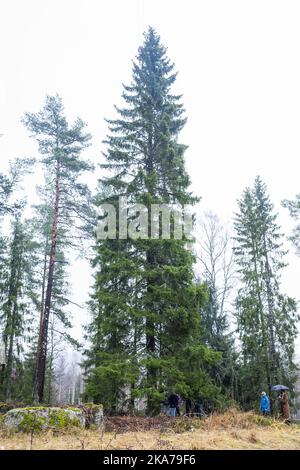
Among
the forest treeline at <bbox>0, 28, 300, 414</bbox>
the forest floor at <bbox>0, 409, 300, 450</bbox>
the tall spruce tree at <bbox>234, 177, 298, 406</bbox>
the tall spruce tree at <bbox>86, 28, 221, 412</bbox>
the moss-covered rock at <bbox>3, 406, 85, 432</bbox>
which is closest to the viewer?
the forest floor at <bbox>0, 409, 300, 450</bbox>

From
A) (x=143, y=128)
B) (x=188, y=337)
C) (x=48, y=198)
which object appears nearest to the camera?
(x=188, y=337)

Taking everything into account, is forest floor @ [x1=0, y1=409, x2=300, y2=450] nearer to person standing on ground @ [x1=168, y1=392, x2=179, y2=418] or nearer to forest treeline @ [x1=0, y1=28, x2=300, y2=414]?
forest treeline @ [x1=0, y1=28, x2=300, y2=414]

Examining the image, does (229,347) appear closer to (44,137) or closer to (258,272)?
(258,272)

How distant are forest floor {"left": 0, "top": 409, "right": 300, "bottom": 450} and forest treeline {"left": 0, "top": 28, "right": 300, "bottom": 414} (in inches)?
59.2

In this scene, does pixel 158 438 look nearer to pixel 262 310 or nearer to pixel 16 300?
pixel 262 310

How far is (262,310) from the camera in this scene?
64.6ft

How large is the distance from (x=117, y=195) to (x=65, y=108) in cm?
732

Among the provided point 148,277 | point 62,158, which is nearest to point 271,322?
point 148,277

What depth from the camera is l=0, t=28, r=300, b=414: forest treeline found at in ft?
37.7

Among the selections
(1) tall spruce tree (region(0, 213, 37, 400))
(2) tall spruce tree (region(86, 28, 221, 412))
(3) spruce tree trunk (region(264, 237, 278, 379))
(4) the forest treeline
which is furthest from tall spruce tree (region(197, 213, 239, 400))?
(1) tall spruce tree (region(0, 213, 37, 400))

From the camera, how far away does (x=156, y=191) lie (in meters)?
13.9

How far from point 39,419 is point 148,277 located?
629cm

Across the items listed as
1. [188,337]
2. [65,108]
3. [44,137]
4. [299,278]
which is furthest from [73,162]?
[299,278]

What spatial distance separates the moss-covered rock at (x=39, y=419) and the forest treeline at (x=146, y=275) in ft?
8.81
